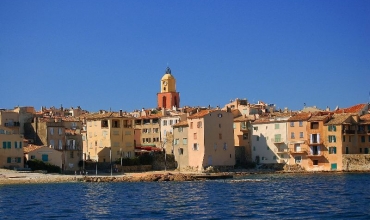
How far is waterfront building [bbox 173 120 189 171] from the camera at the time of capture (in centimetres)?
9212

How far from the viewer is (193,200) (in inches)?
2052

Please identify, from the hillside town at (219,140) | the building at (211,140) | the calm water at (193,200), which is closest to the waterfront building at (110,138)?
the hillside town at (219,140)

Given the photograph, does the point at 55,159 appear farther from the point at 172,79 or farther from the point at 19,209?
the point at 172,79

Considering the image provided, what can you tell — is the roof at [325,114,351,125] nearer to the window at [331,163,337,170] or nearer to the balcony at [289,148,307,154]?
the balcony at [289,148,307,154]

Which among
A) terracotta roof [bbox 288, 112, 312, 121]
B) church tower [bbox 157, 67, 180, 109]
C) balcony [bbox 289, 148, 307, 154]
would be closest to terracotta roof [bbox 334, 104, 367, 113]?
terracotta roof [bbox 288, 112, 312, 121]

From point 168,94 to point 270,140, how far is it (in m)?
35.1

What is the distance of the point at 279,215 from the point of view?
4184 centimetres

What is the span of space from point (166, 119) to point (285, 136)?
2128 cm

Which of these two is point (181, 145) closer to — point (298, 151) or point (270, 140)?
point (270, 140)

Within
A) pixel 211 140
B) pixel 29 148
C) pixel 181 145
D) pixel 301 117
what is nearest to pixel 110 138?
pixel 181 145

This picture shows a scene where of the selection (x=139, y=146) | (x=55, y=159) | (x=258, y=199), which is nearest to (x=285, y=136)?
(x=139, y=146)

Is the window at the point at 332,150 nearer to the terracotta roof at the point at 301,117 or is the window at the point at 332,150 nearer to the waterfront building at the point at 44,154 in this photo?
the terracotta roof at the point at 301,117

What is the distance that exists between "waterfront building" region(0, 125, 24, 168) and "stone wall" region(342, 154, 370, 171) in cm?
4221

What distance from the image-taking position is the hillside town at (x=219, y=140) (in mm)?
87625
